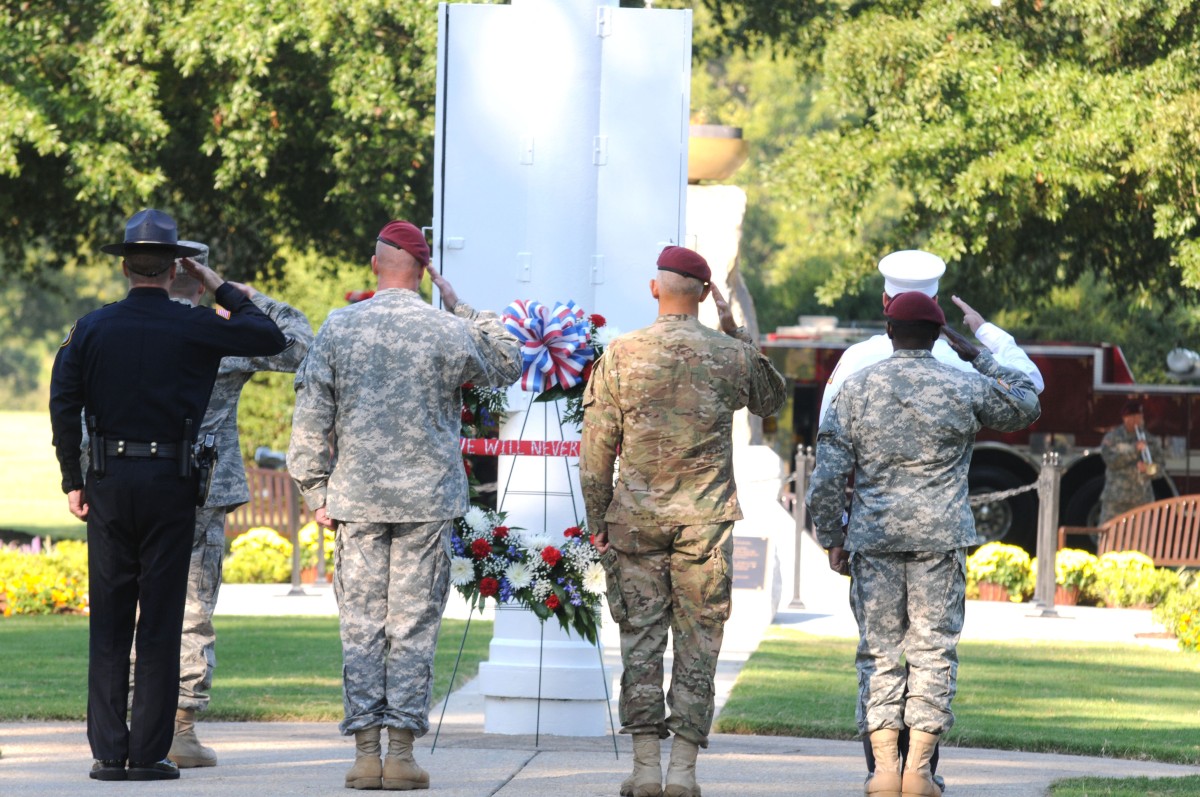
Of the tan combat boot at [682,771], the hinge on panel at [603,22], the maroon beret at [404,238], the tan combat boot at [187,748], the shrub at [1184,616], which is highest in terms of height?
the hinge on panel at [603,22]

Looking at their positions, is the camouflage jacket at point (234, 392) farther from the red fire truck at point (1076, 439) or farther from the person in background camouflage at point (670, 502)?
the red fire truck at point (1076, 439)

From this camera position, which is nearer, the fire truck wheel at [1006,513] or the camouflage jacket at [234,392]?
the camouflage jacket at [234,392]

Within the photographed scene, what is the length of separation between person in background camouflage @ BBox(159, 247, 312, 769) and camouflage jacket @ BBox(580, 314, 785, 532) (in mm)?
1235

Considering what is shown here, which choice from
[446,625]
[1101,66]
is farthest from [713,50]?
[446,625]

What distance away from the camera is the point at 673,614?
238 inches

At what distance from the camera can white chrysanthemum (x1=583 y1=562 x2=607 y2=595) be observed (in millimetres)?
7098

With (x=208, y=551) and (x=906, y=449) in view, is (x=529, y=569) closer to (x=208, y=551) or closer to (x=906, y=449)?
(x=208, y=551)

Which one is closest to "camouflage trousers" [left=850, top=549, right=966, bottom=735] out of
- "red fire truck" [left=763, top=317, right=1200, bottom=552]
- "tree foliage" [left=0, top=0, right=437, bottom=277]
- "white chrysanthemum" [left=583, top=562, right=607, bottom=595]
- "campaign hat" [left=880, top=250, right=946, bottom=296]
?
"campaign hat" [left=880, top=250, right=946, bottom=296]

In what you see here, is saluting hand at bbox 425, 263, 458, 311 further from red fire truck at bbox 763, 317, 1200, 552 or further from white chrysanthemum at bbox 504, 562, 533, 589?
red fire truck at bbox 763, 317, 1200, 552

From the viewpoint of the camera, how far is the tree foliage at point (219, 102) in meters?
16.5

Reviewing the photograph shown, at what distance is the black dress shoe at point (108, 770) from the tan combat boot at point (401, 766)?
924 millimetres

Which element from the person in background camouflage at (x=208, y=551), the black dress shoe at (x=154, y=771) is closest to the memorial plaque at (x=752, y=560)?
the person in background camouflage at (x=208, y=551)

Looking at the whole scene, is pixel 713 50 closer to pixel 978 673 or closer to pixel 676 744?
pixel 978 673

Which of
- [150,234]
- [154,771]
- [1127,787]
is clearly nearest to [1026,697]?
[1127,787]
